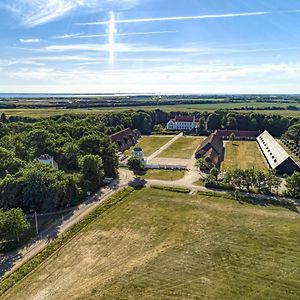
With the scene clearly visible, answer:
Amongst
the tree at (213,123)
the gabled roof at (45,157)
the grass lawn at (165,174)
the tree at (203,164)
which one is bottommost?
the grass lawn at (165,174)

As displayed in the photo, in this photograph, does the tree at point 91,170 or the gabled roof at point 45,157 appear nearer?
the tree at point 91,170

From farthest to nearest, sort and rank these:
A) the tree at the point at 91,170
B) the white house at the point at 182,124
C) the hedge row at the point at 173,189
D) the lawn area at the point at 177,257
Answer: the white house at the point at 182,124 < the tree at the point at 91,170 < the hedge row at the point at 173,189 < the lawn area at the point at 177,257

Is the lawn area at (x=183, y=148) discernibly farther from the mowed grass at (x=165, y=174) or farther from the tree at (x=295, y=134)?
the tree at (x=295, y=134)

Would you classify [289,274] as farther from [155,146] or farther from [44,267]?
[155,146]

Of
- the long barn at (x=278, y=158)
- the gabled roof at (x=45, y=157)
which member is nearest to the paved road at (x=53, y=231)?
the gabled roof at (x=45, y=157)

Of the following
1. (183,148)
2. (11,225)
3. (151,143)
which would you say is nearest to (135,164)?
(183,148)

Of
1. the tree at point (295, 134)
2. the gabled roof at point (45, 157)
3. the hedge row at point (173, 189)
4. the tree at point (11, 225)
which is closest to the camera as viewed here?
the tree at point (11, 225)

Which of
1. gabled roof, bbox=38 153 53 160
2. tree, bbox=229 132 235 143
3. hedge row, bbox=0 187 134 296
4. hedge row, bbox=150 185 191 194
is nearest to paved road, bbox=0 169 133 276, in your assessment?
hedge row, bbox=0 187 134 296

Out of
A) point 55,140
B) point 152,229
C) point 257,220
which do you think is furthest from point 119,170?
point 257,220
